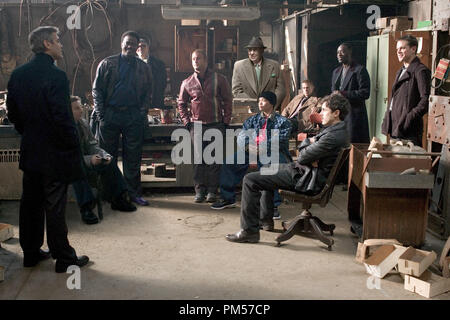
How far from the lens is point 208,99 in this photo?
618 cm

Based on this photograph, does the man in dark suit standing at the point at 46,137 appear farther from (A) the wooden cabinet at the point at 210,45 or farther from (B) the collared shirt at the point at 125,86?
(A) the wooden cabinet at the point at 210,45

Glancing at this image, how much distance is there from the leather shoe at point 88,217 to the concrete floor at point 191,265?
72mm

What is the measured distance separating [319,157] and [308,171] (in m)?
0.17

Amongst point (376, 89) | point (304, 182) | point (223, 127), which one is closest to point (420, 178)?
point (304, 182)

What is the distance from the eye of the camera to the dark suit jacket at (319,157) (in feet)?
15.1

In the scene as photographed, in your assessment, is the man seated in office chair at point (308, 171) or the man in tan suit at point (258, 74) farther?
the man in tan suit at point (258, 74)

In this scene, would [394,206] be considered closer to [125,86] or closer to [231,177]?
[231,177]

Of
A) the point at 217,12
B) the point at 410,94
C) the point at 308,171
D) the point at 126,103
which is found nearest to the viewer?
the point at 308,171

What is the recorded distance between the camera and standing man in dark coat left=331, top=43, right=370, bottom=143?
676cm

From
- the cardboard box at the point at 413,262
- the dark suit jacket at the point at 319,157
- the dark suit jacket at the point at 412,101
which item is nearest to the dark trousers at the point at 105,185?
the dark suit jacket at the point at 319,157

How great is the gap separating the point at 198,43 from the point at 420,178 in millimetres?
7731

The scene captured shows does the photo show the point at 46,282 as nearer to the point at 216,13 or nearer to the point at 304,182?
the point at 304,182

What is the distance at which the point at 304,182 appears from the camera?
186 inches

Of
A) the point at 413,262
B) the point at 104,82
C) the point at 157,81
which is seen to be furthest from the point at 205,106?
the point at 157,81
